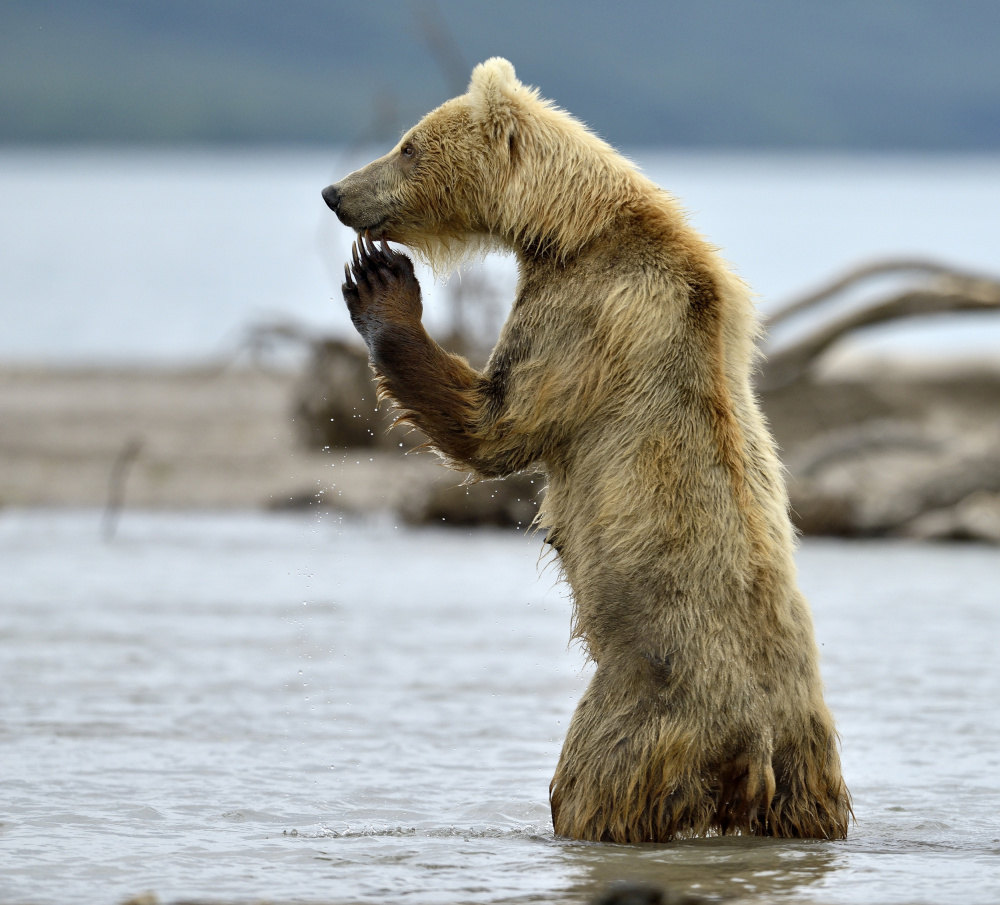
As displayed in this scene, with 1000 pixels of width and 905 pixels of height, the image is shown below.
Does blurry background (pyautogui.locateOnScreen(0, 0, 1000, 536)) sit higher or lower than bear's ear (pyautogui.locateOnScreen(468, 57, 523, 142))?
higher

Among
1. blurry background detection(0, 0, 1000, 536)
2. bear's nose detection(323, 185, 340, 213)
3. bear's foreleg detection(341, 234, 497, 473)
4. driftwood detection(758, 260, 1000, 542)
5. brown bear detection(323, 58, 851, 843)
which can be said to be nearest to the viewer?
brown bear detection(323, 58, 851, 843)

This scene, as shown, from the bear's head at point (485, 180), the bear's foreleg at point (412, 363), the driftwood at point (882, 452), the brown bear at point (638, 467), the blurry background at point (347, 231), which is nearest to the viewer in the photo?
the brown bear at point (638, 467)

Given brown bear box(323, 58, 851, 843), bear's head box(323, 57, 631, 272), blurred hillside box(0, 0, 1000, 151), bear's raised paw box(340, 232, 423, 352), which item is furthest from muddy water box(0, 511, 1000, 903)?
blurred hillside box(0, 0, 1000, 151)

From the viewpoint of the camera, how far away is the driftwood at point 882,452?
11.2 metres

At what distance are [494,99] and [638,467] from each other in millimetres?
1209

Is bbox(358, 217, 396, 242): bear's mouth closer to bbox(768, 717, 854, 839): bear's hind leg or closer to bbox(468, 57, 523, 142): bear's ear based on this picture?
bbox(468, 57, 523, 142): bear's ear

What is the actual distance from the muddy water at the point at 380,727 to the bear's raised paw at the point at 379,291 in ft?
4.32

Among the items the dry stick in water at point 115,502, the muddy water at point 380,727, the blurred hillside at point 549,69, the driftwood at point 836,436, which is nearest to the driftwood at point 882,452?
the driftwood at point 836,436

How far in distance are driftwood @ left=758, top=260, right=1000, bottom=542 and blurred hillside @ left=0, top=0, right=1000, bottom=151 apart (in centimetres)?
12660

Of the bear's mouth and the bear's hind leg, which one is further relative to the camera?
the bear's mouth

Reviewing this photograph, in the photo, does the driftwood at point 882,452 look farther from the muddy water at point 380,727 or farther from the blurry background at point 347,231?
the muddy water at point 380,727

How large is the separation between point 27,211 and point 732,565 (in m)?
75.0

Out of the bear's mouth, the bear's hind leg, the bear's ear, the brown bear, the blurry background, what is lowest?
the bear's hind leg

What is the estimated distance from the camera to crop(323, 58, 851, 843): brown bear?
158 inches
